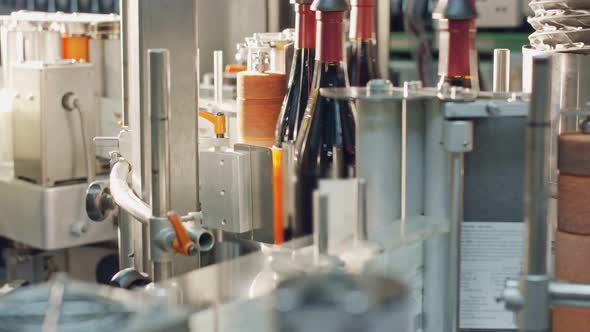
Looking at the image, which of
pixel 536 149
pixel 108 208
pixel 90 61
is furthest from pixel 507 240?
pixel 90 61

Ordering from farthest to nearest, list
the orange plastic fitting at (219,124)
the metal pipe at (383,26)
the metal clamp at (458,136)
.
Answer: the metal pipe at (383,26), the orange plastic fitting at (219,124), the metal clamp at (458,136)

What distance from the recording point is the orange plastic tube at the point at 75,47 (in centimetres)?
210

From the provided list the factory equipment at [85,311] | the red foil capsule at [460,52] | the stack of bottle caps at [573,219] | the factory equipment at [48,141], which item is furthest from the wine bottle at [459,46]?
the factory equipment at [48,141]

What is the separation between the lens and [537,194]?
56 centimetres

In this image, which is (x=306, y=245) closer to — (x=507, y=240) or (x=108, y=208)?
(x=507, y=240)

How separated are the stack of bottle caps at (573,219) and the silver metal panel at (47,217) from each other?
53.9 inches

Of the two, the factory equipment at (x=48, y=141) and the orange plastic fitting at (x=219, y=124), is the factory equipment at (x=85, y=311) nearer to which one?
the orange plastic fitting at (x=219, y=124)

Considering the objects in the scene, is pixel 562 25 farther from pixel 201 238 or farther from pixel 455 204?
pixel 201 238

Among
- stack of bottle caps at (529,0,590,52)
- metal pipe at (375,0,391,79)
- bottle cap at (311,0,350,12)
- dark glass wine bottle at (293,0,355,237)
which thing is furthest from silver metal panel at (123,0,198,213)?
metal pipe at (375,0,391,79)

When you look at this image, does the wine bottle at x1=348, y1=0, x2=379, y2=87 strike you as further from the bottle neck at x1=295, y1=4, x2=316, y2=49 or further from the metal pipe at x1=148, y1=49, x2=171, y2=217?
the metal pipe at x1=148, y1=49, x2=171, y2=217

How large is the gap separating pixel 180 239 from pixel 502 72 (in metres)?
0.35

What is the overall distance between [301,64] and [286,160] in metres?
0.13

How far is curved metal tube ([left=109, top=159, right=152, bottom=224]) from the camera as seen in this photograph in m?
0.85

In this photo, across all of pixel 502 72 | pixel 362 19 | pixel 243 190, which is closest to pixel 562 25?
pixel 502 72
